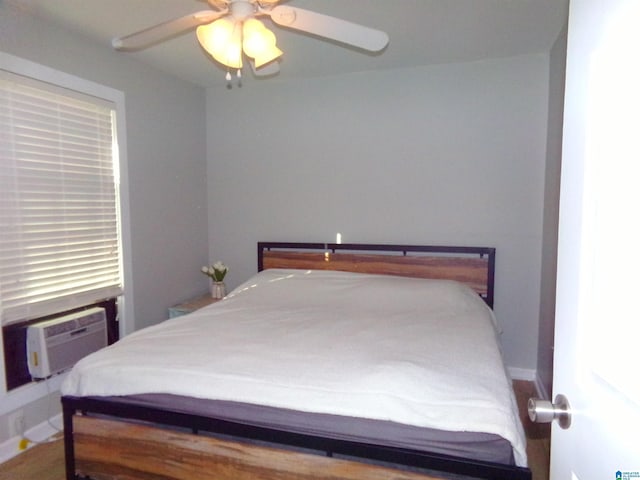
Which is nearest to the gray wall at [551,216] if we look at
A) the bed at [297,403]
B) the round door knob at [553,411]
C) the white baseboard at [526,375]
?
the white baseboard at [526,375]

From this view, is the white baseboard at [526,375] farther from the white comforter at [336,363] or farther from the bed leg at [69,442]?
the bed leg at [69,442]

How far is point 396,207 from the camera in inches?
129

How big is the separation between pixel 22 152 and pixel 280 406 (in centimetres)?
208

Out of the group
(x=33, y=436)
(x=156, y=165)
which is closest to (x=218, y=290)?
(x=156, y=165)

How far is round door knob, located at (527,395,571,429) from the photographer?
2.53 feet

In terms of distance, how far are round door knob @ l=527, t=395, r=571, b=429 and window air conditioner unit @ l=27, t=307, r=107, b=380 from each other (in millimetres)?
2546

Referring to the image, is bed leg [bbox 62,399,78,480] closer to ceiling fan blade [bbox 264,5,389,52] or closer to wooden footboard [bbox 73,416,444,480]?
wooden footboard [bbox 73,416,444,480]

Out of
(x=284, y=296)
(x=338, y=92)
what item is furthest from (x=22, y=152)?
(x=338, y=92)

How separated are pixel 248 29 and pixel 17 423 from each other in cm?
250

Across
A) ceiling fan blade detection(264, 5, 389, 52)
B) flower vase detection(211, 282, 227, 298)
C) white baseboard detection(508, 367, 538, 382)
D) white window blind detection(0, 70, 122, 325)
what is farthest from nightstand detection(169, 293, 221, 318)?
white baseboard detection(508, 367, 538, 382)

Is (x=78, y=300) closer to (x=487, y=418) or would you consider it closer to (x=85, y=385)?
(x=85, y=385)

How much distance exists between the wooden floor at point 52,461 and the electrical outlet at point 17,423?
12 cm

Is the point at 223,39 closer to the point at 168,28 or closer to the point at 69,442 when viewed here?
the point at 168,28

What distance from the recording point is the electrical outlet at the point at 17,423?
88.4 inches
